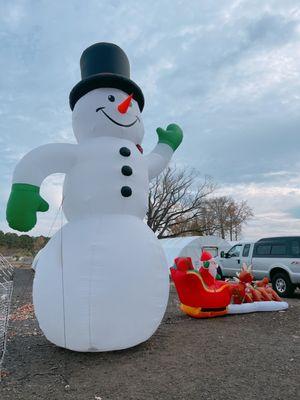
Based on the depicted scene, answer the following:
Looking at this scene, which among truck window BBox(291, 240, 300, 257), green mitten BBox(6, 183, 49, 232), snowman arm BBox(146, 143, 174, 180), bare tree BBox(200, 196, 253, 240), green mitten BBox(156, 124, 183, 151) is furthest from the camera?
bare tree BBox(200, 196, 253, 240)

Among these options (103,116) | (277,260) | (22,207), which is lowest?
(277,260)

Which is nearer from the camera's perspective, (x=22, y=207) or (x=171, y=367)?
(x=171, y=367)

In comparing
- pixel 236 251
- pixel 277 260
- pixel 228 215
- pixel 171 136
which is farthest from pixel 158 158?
pixel 228 215

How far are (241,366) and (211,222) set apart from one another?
37.8m

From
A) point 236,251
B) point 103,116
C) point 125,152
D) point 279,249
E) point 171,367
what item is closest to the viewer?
point 171,367

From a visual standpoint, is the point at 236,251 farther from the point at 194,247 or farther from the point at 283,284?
the point at 194,247

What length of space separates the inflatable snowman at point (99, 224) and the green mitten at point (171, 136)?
0.91 meters

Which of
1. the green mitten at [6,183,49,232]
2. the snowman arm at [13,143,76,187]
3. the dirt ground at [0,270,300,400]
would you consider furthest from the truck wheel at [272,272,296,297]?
the green mitten at [6,183,49,232]

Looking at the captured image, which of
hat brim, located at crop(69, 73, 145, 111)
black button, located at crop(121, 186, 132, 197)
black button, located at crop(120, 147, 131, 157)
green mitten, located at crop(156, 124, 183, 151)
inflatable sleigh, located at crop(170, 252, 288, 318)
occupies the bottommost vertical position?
inflatable sleigh, located at crop(170, 252, 288, 318)

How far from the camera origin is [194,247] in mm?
23234

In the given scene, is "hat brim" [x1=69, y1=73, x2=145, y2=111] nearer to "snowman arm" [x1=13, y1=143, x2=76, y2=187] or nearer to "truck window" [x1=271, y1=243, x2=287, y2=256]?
"snowman arm" [x1=13, y1=143, x2=76, y2=187]

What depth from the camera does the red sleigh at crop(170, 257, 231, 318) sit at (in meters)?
7.65

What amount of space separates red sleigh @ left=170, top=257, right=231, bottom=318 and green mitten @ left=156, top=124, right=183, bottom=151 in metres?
2.37

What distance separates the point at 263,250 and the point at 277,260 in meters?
0.92
